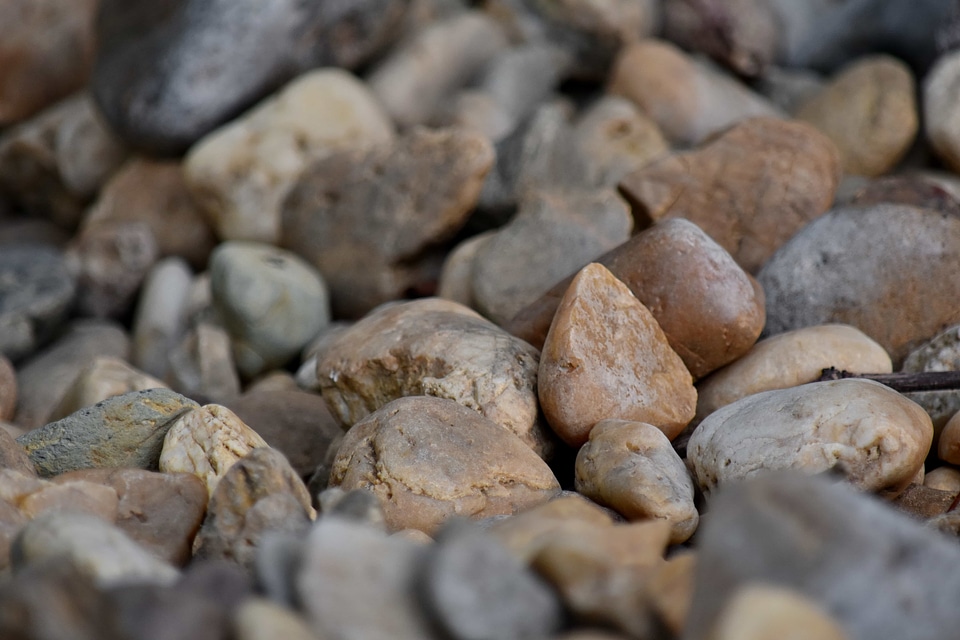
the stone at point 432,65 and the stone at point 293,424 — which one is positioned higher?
the stone at point 432,65

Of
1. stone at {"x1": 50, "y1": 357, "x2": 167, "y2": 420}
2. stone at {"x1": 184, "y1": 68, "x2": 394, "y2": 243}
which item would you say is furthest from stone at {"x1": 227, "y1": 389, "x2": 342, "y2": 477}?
stone at {"x1": 184, "y1": 68, "x2": 394, "y2": 243}

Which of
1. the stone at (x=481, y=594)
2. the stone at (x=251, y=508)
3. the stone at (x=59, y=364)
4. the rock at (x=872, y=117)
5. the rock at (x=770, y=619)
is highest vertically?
the rock at (x=770, y=619)

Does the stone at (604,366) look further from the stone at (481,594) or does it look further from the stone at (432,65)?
the stone at (432,65)

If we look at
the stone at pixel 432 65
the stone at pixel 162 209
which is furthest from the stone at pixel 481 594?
the stone at pixel 432 65

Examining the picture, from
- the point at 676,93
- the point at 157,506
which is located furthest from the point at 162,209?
the point at 157,506

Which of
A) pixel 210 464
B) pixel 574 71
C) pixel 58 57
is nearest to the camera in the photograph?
pixel 210 464

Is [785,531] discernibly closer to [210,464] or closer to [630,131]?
[210,464]

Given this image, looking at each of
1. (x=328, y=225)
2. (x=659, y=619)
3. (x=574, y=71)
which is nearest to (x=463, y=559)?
(x=659, y=619)
